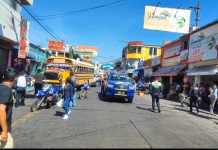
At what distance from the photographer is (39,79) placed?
22.4 metres

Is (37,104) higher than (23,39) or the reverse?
the reverse

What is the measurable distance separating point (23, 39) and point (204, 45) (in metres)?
13.8

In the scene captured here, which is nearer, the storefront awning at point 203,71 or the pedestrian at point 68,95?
the pedestrian at point 68,95

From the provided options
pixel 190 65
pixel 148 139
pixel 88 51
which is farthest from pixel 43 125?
pixel 88 51

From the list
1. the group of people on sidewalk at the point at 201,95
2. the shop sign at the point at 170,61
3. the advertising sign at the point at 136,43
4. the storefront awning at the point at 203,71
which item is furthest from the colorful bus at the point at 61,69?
the advertising sign at the point at 136,43

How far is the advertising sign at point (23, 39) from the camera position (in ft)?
97.2

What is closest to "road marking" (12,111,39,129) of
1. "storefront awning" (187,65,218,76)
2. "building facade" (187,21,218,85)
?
"storefront awning" (187,65,218,76)

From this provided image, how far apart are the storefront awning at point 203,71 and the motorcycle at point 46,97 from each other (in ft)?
40.2

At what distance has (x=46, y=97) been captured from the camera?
18250 mm

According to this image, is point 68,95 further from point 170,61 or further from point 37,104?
point 170,61

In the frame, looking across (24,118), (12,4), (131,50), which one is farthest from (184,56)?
(131,50)

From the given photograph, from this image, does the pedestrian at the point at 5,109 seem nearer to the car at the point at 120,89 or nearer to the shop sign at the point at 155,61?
the car at the point at 120,89

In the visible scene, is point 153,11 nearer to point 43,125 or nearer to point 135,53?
point 43,125

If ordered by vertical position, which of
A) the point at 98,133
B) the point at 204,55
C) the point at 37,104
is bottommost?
the point at 98,133
